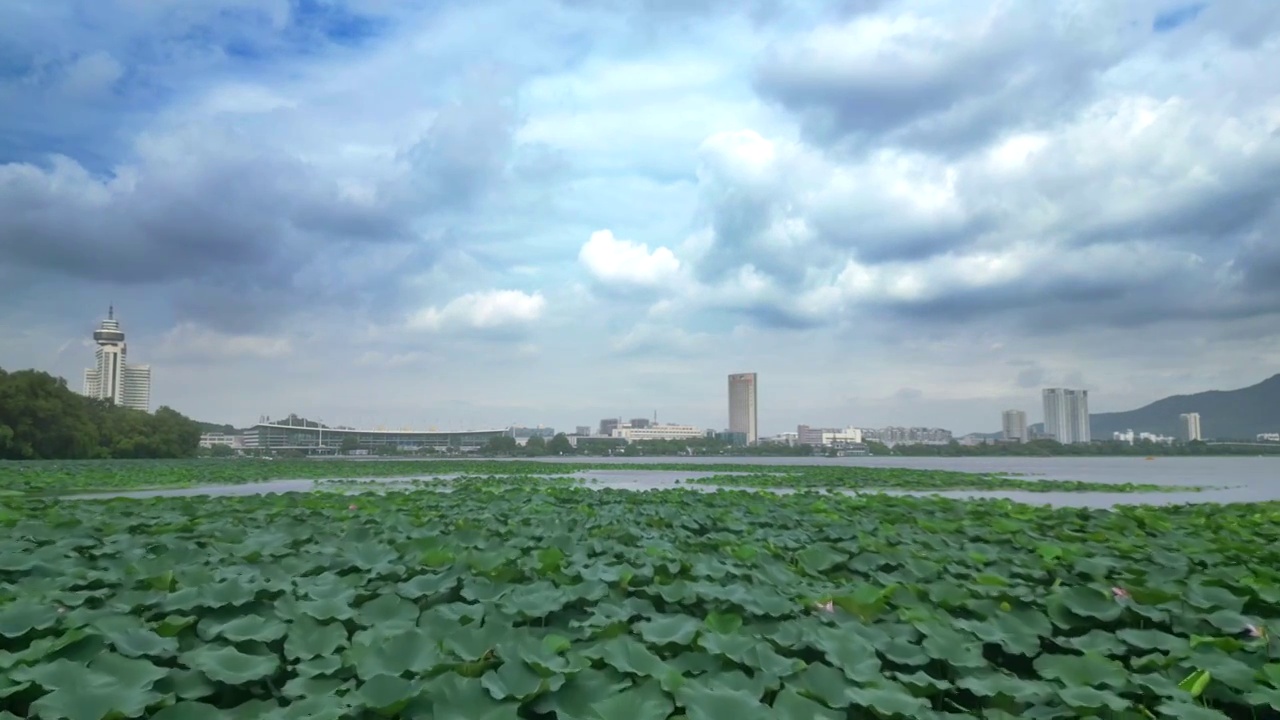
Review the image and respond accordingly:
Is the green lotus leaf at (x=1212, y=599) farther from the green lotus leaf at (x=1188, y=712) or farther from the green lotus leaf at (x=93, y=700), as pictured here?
the green lotus leaf at (x=93, y=700)

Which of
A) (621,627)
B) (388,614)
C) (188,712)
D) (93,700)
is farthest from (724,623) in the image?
(93,700)

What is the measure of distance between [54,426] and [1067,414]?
461ft

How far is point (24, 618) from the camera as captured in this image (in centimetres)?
316

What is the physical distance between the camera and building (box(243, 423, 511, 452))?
122 meters

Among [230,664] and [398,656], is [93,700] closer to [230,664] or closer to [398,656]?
[230,664]

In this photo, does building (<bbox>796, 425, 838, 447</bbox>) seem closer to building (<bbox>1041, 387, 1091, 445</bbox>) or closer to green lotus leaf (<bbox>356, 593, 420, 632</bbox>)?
building (<bbox>1041, 387, 1091, 445</bbox>)

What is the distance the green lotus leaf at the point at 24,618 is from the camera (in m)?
3.05

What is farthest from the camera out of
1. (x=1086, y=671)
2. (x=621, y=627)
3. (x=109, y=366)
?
(x=109, y=366)

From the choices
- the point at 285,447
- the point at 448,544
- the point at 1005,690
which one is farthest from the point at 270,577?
the point at 285,447

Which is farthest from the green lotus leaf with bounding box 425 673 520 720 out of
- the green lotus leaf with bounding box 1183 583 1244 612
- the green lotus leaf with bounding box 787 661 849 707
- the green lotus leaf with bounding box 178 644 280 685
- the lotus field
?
the green lotus leaf with bounding box 1183 583 1244 612

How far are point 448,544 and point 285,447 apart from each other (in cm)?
12703

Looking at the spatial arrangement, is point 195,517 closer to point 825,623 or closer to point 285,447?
point 825,623

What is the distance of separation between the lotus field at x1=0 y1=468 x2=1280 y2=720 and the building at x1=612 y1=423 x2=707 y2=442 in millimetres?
172365

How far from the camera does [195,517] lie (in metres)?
8.41
